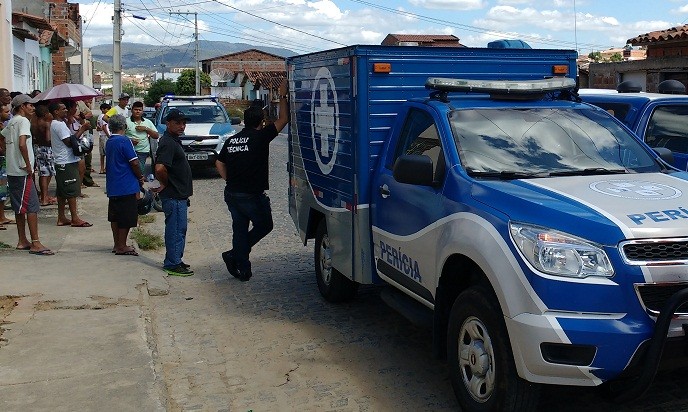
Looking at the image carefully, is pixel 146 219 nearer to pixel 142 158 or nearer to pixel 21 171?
pixel 142 158

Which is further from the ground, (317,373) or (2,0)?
(2,0)

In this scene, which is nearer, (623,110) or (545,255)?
(545,255)

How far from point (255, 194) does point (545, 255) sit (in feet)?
16.1

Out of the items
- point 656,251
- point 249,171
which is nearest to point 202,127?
point 249,171

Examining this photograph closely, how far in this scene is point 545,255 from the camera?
4.17m

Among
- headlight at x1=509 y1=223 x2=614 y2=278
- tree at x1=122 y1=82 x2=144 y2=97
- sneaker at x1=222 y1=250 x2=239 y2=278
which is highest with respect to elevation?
tree at x1=122 y1=82 x2=144 y2=97

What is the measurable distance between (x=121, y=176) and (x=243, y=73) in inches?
3269

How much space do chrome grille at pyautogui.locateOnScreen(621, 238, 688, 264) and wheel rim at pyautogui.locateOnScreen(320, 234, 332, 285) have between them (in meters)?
3.80

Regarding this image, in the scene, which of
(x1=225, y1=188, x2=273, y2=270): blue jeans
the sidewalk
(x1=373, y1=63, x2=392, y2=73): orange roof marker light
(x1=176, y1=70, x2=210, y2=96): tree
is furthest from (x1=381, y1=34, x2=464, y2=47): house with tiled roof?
(x1=176, y1=70, x2=210, y2=96): tree

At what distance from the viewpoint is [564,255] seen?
415 cm

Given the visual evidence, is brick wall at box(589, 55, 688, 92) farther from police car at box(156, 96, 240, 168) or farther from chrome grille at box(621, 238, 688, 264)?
chrome grille at box(621, 238, 688, 264)

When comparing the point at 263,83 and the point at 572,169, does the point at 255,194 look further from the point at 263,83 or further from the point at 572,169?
the point at 263,83

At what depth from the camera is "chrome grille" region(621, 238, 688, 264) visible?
13.3 ft

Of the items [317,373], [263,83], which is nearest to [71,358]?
[317,373]
